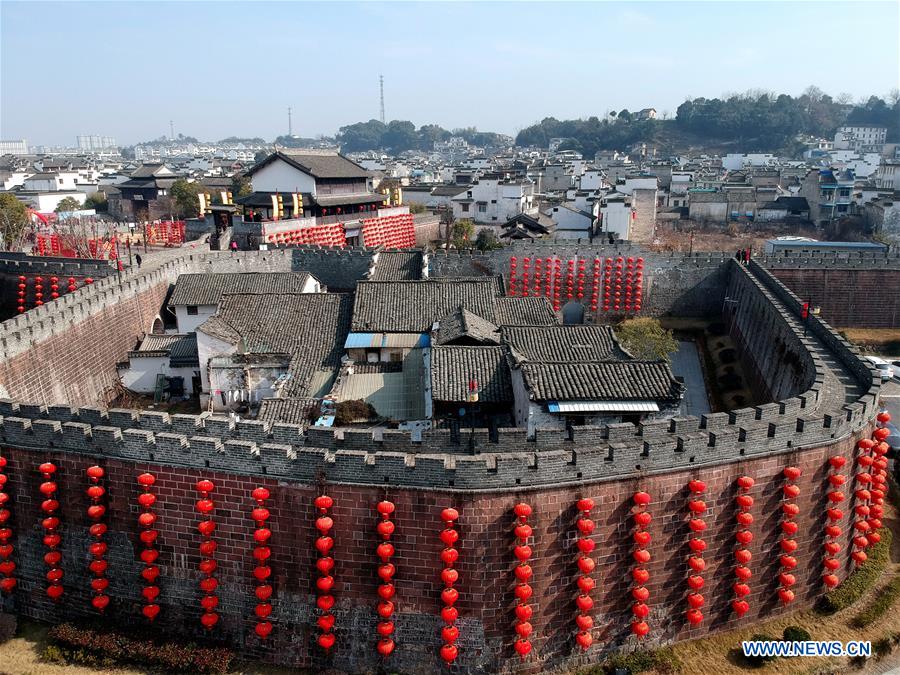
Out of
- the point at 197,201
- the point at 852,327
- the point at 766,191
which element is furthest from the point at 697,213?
the point at 197,201

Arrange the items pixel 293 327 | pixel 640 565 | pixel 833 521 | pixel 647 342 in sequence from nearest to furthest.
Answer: pixel 640 565 → pixel 833 521 → pixel 293 327 → pixel 647 342

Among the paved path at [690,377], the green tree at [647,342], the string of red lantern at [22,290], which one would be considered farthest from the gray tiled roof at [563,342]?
the string of red lantern at [22,290]

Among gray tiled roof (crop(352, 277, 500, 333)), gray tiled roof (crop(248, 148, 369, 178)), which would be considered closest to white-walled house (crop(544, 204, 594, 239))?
gray tiled roof (crop(248, 148, 369, 178))

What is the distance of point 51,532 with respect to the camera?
14.4 m

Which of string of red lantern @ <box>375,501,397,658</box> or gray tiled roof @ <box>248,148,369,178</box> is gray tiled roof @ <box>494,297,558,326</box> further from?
gray tiled roof @ <box>248,148,369,178</box>

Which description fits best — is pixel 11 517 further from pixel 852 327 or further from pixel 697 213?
pixel 697 213

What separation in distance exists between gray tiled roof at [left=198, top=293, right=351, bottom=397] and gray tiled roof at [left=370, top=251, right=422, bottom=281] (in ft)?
18.6

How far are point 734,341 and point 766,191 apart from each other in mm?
43325

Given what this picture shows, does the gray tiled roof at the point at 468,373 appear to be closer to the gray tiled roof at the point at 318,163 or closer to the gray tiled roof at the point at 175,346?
the gray tiled roof at the point at 175,346

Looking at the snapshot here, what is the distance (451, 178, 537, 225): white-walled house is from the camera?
58.6m

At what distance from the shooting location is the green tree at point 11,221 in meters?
46.2

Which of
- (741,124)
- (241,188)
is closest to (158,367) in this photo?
(241,188)

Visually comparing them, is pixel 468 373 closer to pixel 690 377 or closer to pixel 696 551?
pixel 696 551

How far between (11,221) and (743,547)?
167 ft
